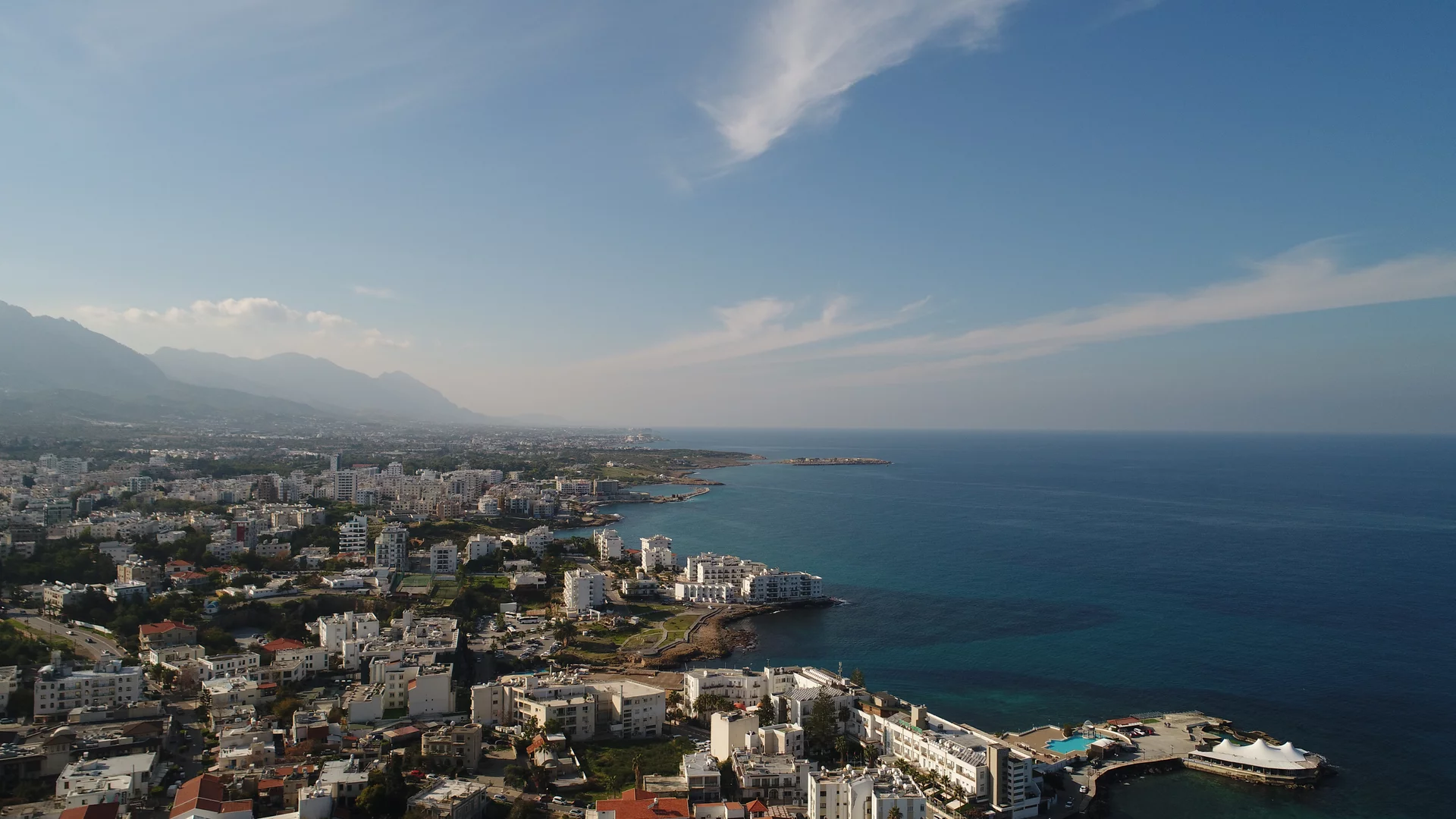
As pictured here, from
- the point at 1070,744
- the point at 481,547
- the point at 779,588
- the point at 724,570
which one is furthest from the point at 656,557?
the point at 1070,744

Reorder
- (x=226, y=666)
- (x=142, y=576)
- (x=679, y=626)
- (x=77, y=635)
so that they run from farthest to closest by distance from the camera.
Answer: (x=679, y=626), (x=142, y=576), (x=77, y=635), (x=226, y=666)

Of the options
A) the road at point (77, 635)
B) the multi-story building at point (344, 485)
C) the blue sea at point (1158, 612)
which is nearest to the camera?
the blue sea at point (1158, 612)

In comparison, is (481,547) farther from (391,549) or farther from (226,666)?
(226,666)

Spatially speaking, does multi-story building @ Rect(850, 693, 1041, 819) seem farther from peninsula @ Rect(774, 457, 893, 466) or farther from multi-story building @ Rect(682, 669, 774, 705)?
peninsula @ Rect(774, 457, 893, 466)

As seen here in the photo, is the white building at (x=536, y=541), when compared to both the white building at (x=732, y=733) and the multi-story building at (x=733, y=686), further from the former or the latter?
the white building at (x=732, y=733)

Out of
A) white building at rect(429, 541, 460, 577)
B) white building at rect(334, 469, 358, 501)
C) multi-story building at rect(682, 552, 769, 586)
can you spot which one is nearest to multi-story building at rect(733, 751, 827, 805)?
multi-story building at rect(682, 552, 769, 586)

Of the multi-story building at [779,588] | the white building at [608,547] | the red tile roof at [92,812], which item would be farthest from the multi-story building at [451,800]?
the white building at [608,547]
